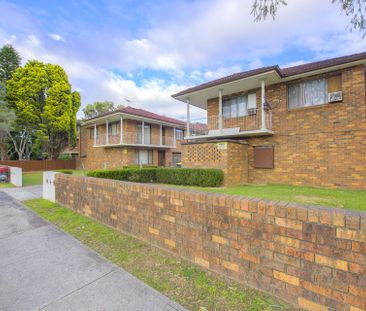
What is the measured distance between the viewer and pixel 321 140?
9.62 m

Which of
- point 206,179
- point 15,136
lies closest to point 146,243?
point 206,179

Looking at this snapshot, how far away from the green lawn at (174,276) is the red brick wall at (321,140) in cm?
943

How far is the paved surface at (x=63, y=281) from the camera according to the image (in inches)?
89.1

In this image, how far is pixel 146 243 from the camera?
369 cm

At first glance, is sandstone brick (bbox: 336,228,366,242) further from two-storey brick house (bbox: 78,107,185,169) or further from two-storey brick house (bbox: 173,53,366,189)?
two-storey brick house (bbox: 78,107,185,169)

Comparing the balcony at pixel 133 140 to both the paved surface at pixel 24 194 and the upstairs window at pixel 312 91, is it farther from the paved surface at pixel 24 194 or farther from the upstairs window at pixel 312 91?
the upstairs window at pixel 312 91

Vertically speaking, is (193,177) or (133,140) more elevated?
(133,140)

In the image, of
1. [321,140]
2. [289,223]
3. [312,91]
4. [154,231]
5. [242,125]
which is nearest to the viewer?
[289,223]

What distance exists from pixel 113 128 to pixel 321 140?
1841cm

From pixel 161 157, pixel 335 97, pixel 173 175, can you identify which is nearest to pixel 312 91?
pixel 335 97

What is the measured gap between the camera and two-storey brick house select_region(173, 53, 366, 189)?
896cm

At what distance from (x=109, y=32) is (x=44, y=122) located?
1777cm

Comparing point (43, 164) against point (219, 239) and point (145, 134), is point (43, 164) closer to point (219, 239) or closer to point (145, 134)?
point (145, 134)

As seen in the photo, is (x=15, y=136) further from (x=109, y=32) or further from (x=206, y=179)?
(x=206, y=179)
